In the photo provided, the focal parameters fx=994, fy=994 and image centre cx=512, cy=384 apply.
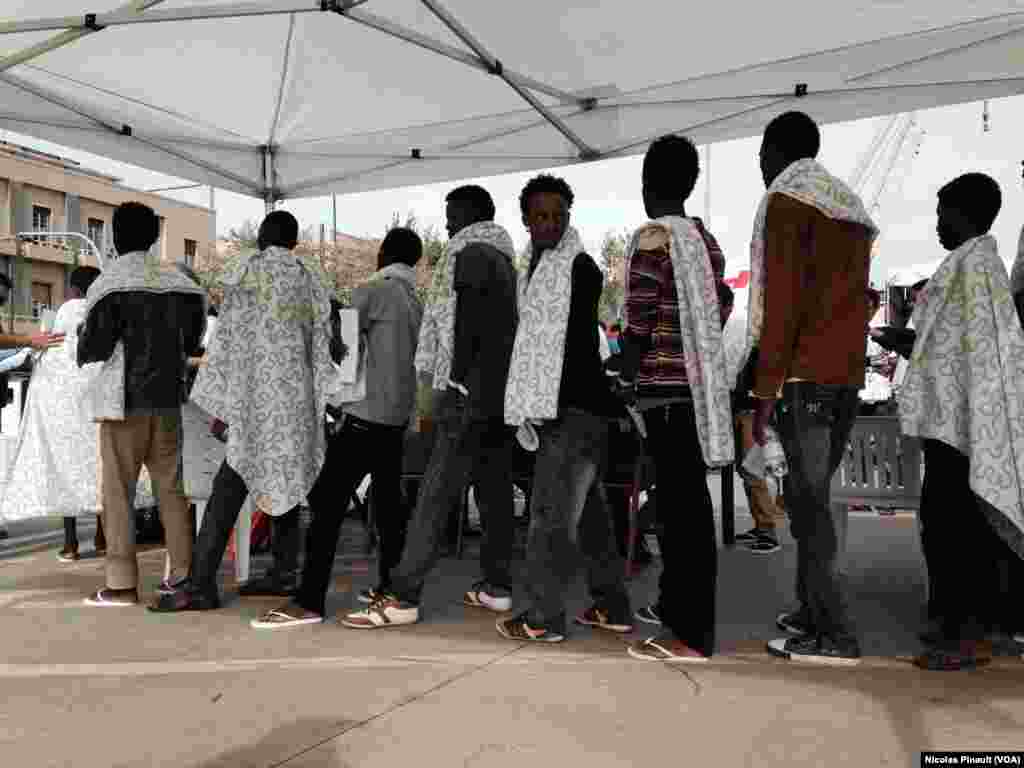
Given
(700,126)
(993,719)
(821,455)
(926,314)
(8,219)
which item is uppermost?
(8,219)

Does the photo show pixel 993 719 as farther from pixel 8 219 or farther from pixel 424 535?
pixel 8 219

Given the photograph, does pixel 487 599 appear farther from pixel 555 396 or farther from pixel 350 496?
pixel 555 396

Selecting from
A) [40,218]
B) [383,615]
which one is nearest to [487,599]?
[383,615]

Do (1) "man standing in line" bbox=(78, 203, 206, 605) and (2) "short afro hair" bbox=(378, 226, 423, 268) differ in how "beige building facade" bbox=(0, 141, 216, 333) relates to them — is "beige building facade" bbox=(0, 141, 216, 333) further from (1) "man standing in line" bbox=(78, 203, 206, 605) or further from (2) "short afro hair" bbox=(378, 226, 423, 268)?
(2) "short afro hair" bbox=(378, 226, 423, 268)

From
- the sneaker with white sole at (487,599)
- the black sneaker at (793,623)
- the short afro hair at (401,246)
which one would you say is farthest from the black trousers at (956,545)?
the short afro hair at (401,246)

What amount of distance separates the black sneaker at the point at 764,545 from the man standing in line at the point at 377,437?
8.64ft

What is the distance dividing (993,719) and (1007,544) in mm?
981

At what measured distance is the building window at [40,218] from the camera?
4397 cm

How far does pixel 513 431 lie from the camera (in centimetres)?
488

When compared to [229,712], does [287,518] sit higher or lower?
higher

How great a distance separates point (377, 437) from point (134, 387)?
3.99 ft

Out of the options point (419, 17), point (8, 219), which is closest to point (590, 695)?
point (419, 17)

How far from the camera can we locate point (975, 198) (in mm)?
3785

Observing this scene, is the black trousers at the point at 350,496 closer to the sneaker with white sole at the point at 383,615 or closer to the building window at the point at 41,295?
the sneaker with white sole at the point at 383,615
